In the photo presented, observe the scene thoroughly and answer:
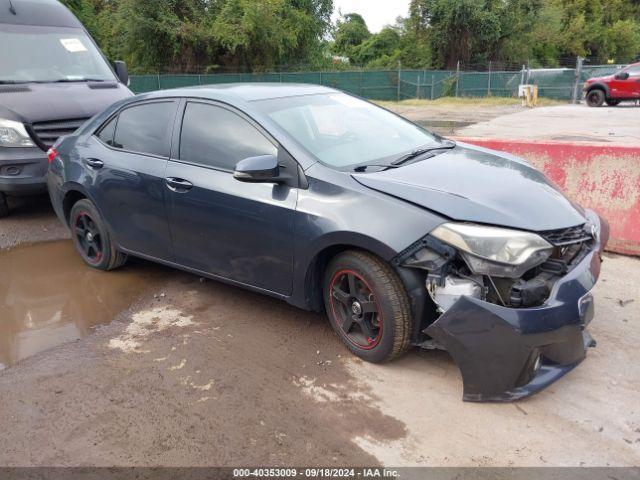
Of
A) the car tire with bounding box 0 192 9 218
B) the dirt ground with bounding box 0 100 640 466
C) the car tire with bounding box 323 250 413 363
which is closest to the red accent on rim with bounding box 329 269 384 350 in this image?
the car tire with bounding box 323 250 413 363

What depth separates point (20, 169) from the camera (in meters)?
6.09

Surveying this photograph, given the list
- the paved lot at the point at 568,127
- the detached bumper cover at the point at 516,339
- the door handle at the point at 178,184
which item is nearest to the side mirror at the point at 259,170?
the door handle at the point at 178,184

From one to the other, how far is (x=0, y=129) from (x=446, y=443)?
5844 millimetres

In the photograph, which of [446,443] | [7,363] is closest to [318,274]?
[446,443]

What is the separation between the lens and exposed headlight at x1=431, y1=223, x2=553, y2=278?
2.72 meters

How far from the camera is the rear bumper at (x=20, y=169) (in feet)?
19.8

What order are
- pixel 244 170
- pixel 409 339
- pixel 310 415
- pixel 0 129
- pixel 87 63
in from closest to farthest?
pixel 310 415, pixel 409 339, pixel 244 170, pixel 0 129, pixel 87 63

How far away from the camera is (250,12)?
30062 mm

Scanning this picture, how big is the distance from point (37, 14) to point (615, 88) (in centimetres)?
2123

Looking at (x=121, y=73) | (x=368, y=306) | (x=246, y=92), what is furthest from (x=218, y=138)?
(x=121, y=73)

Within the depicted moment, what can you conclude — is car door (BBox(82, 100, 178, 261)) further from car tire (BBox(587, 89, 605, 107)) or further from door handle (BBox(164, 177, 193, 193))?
car tire (BBox(587, 89, 605, 107))

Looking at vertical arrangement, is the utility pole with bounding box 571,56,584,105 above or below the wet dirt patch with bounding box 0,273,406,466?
above

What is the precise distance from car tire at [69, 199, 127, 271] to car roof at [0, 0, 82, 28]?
3.74m

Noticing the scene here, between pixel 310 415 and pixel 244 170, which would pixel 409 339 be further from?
pixel 244 170
